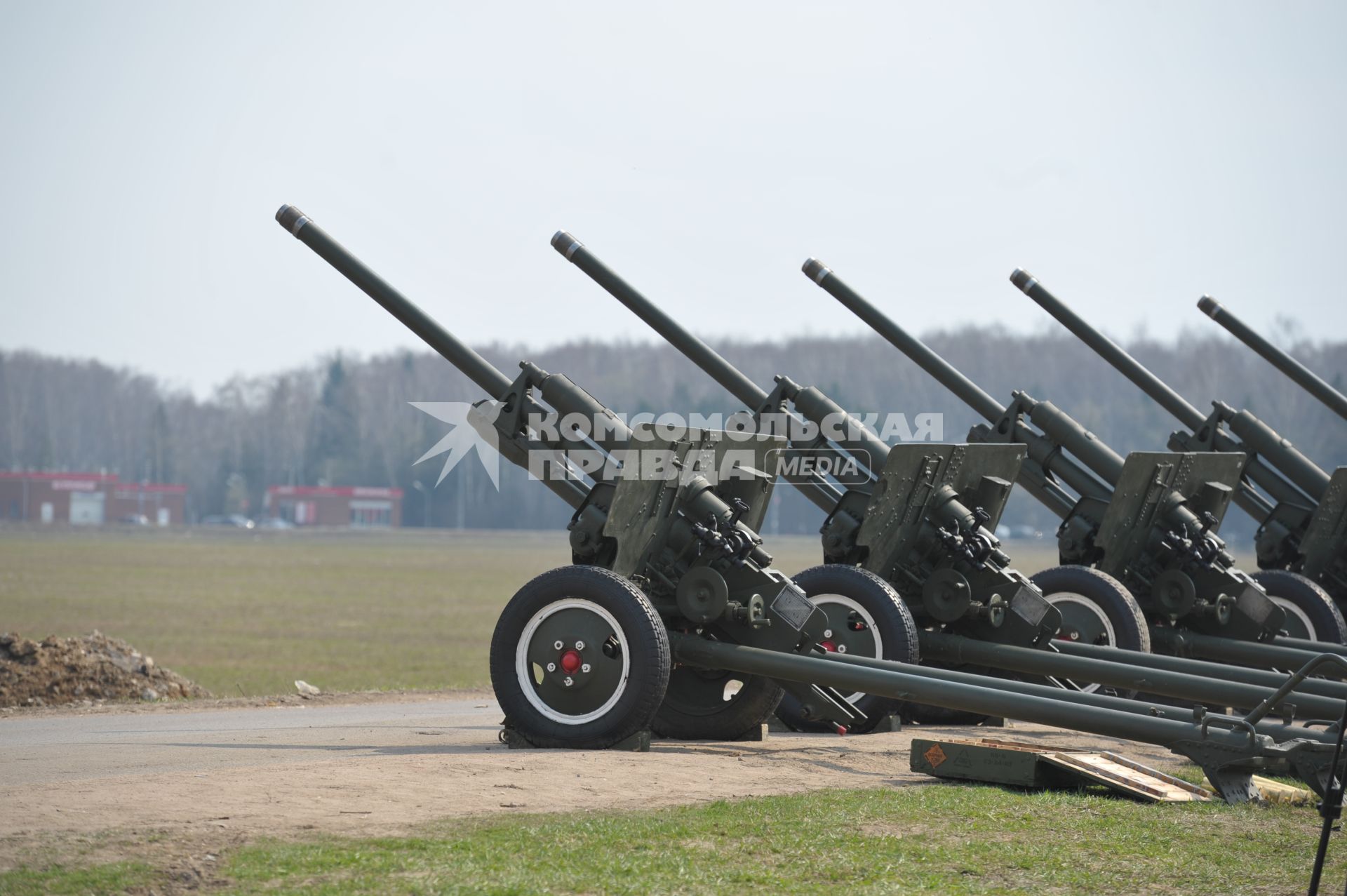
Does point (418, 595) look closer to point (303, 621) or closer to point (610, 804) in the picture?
point (303, 621)

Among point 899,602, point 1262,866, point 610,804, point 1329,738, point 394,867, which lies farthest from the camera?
point 899,602

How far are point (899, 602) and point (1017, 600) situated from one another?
3.55 feet

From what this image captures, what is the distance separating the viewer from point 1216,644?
47.6ft

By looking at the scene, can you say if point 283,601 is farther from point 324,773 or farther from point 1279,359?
point 324,773

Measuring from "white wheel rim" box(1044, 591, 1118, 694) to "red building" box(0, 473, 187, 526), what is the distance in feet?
310

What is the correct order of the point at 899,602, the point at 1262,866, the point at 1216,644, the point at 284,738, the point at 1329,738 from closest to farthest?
the point at 1262,866, the point at 1329,738, the point at 284,738, the point at 899,602, the point at 1216,644

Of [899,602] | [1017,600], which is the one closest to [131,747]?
[899,602]

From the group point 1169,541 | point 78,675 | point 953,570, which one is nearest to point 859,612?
point 953,570

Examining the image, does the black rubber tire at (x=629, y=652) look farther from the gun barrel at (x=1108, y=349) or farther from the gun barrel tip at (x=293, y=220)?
the gun barrel at (x=1108, y=349)

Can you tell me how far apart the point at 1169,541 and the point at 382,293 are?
711 cm

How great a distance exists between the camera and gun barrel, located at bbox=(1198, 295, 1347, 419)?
2005 centimetres

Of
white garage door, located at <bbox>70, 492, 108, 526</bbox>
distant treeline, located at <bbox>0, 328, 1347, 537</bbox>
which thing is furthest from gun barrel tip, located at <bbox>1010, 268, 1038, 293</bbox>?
white garage door, located at <bbox>70, 492, 108, 526</bbox>

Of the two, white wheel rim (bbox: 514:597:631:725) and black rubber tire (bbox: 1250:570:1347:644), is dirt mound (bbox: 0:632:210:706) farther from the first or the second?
black rubber tire (bbox: 1250:570:1347:644)

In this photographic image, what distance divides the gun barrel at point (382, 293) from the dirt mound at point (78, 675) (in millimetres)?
4711
